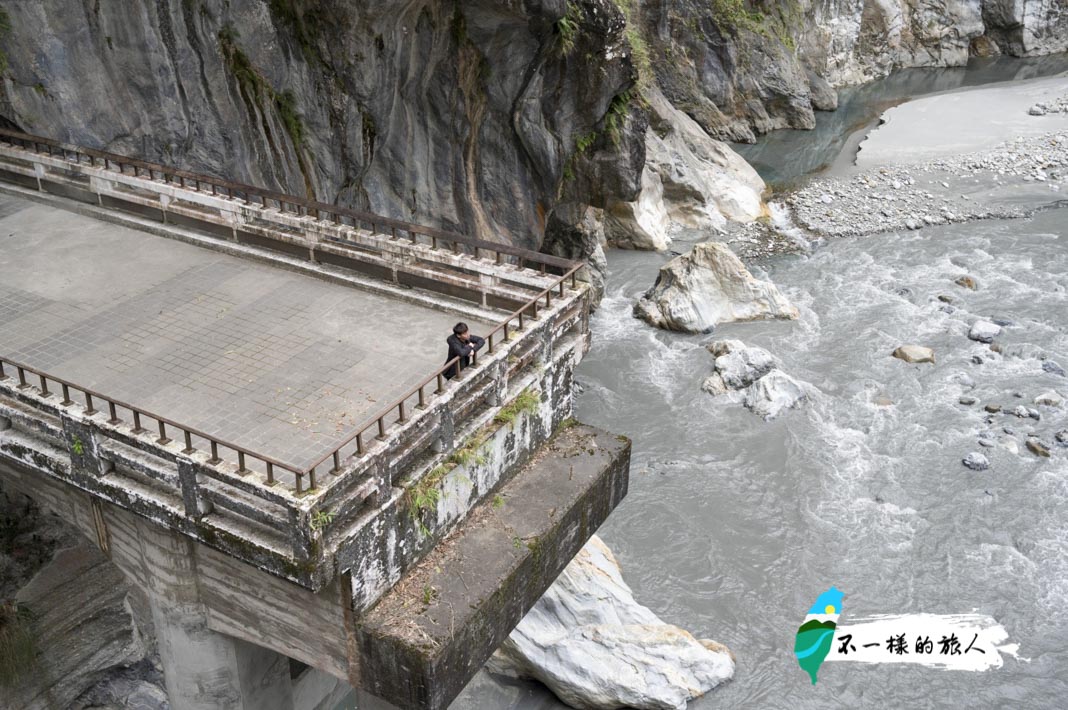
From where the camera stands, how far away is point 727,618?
61.1 ft

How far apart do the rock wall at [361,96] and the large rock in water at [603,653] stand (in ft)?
38.8

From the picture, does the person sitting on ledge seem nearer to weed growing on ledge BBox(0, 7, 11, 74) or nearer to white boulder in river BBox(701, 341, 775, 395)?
weed growing on ledge BBox(0, 7, 11, 74)

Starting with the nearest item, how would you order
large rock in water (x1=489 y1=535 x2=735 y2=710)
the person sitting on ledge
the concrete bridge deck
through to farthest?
the person sitting on ledge, the concrete bridge deck, large rock in water (x1=489 y1=535 x2=735 y2=710)

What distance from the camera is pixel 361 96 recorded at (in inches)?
903

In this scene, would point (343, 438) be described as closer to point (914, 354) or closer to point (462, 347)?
point (462, 347)

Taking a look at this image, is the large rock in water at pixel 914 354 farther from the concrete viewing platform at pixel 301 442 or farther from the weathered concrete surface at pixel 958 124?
the weathered concrete surface at pixel 958 124

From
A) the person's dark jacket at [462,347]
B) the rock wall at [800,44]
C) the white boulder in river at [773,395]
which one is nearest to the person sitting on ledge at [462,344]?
the person's dark jacket at [462,347]

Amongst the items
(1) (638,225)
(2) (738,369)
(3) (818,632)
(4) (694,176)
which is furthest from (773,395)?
(4) (694,176)

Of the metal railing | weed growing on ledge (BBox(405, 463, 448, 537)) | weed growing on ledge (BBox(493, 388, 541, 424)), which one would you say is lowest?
weed growing on ledge (BBox(405, 463, 448, 537))

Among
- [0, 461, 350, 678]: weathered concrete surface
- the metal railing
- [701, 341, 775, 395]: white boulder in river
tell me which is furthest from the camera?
[701, 341, 775, 395]: white boulder in river

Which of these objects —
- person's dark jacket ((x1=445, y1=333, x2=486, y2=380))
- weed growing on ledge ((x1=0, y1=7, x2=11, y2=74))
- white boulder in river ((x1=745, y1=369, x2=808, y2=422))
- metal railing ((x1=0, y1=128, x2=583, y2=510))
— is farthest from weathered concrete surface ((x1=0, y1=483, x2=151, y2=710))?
white boulder in river ((x1=745, y1=369, x2=808, y2=422))

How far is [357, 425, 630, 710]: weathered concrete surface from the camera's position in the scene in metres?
10.2

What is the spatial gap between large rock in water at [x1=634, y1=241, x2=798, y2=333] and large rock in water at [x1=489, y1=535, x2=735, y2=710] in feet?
43.1

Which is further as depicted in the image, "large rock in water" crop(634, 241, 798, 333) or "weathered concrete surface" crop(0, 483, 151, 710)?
"large rock in water" crop(634, 241, 798, 333)
